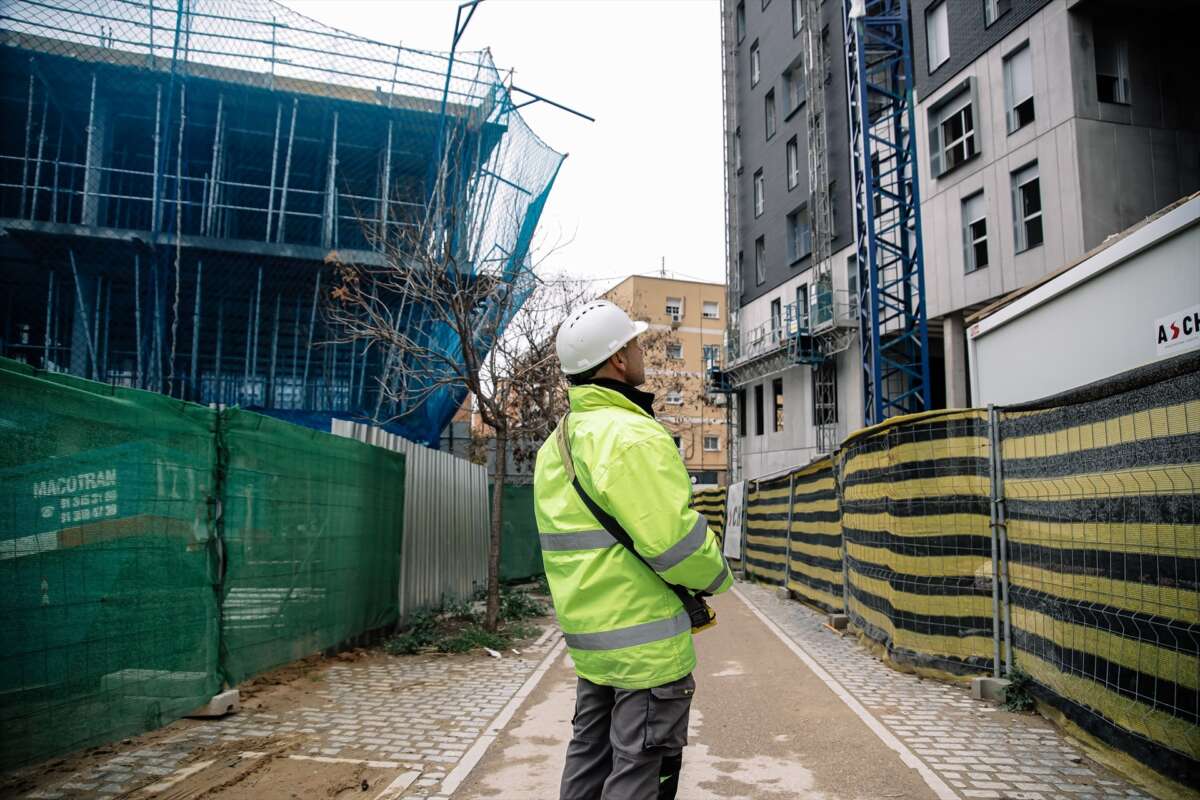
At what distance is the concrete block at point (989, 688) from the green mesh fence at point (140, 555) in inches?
224

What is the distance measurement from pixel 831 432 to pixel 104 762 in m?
26.7

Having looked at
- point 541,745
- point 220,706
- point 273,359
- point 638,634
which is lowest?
point 541,745

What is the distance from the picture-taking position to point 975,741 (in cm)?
523

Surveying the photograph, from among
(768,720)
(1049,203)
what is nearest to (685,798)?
(768,720)

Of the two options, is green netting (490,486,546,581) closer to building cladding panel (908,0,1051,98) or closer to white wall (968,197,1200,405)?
white wall (968,197,1200,405)

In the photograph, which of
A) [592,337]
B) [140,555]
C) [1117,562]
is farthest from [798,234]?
[592,337]

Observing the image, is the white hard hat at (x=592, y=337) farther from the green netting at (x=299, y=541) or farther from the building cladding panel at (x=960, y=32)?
the building cladding panel at (x=960, y=32)

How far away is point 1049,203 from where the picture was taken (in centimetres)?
1878

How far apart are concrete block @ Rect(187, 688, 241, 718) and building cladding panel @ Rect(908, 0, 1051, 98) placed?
2176 cm

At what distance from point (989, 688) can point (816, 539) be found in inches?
238

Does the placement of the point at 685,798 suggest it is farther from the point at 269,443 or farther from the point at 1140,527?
the point at 269,443

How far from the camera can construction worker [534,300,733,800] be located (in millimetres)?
2604

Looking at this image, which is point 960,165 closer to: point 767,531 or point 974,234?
point 974,234

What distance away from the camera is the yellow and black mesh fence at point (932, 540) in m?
6.68
